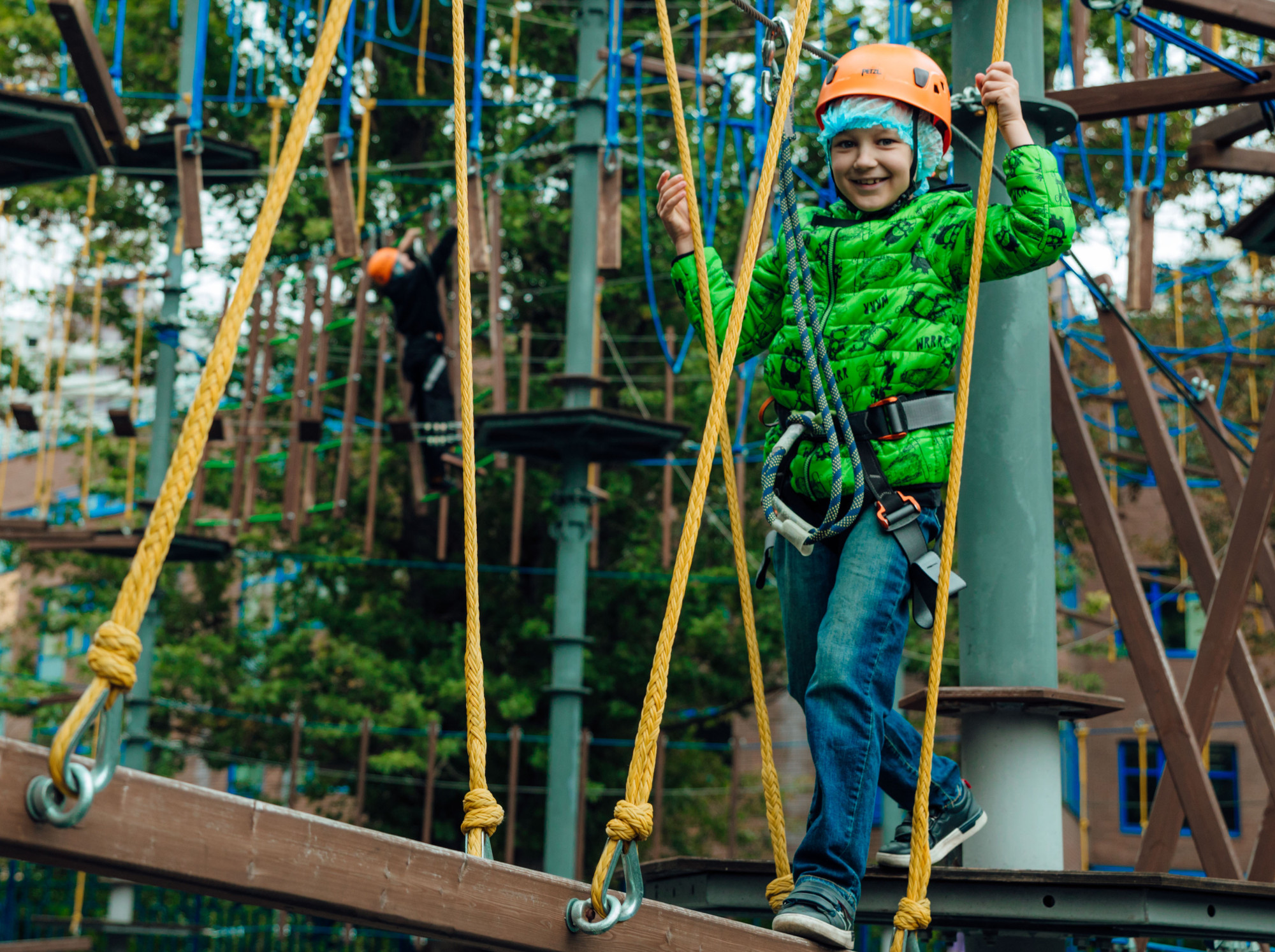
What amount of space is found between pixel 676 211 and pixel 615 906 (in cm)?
164

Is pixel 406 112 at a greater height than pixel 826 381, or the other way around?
pixel 406 112

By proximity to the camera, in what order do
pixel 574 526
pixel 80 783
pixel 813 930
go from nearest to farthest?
pixel 80 783, pixel 813 930, pixel 574 526

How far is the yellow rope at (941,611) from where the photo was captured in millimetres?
2467

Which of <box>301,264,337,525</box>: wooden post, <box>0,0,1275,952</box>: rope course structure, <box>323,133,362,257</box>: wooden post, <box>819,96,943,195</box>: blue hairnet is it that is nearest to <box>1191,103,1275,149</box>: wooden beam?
<box>0,0,1275,952</box>: rope course structure

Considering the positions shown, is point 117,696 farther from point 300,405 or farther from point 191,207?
point 300,405

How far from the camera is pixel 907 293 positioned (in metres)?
2.88

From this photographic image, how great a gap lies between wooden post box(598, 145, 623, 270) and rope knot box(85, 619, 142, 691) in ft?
20.7

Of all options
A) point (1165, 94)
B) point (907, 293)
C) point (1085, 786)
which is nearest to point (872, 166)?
point (907, 293)

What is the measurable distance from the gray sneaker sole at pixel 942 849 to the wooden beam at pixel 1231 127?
2.80 m

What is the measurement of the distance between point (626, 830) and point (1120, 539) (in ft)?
9.13

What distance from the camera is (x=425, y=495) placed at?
11.5 metres

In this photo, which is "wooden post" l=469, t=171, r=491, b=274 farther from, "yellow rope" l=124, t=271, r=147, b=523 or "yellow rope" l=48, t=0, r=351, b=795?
"yellow rope" l=48, t=0, r=351, b=795

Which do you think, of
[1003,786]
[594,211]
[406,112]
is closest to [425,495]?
[594,211]

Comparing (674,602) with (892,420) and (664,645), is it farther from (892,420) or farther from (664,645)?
(892,420)
